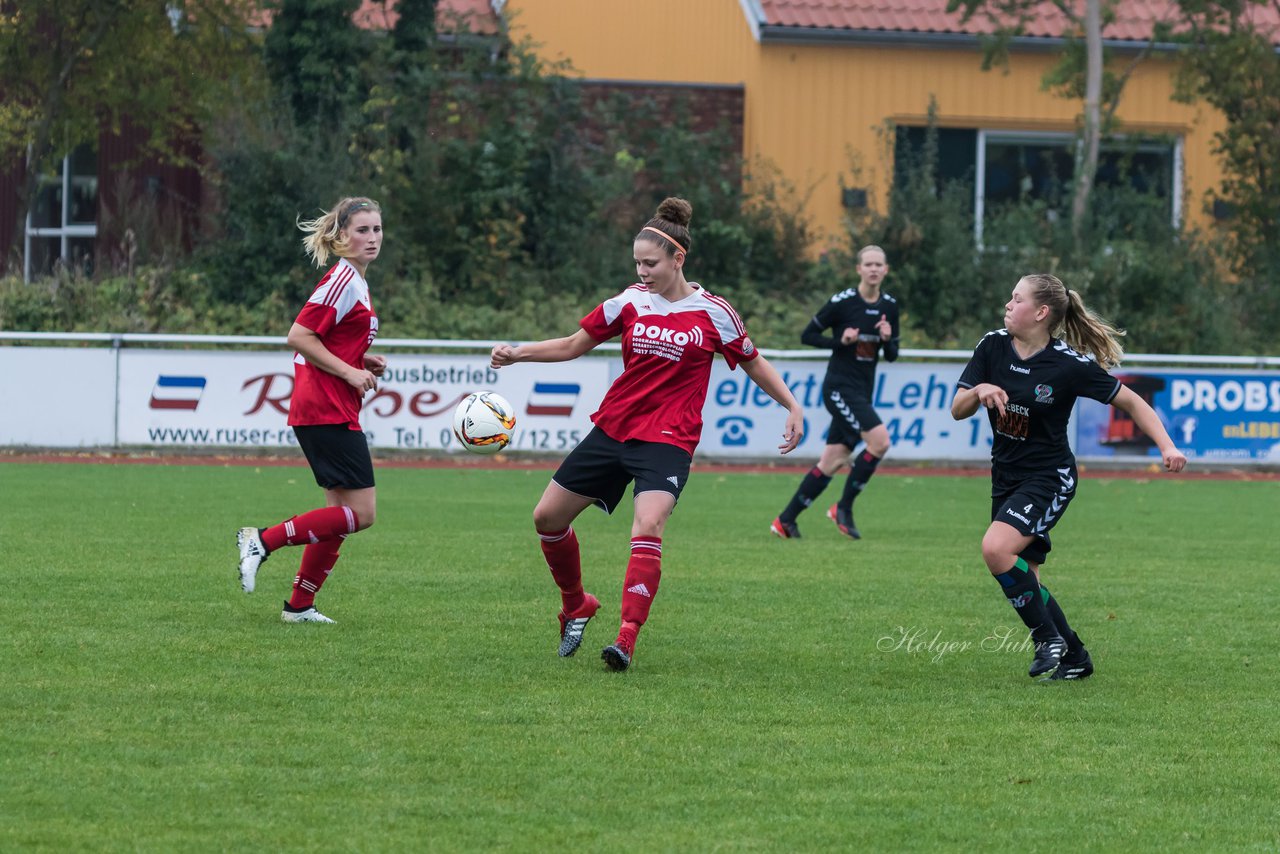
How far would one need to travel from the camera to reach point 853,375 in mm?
13047

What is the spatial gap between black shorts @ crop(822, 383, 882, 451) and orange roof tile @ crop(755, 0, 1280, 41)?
15.1m

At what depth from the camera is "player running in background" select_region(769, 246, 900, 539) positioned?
42.0ft

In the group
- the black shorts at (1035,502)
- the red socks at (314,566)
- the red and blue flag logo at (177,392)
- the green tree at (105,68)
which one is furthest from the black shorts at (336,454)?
the green tree at (105,68)

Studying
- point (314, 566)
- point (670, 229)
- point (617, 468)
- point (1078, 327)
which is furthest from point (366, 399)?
point (1078, 327)

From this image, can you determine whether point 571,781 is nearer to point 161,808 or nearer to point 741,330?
point 161,808

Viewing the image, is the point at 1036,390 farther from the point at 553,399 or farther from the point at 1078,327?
the point at 553,399

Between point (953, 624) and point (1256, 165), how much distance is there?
1925 cm

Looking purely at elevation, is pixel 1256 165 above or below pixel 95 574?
above

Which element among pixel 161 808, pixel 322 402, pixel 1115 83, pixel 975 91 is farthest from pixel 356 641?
pixel 975 91

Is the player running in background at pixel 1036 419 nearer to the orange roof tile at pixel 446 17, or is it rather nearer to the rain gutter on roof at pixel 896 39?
the orange roof tile at pixel 446 17

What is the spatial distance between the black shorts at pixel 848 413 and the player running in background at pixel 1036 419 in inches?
218

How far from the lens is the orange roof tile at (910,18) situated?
2731 centimetres

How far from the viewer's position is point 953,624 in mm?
8578

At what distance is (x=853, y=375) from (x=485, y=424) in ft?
18.4
